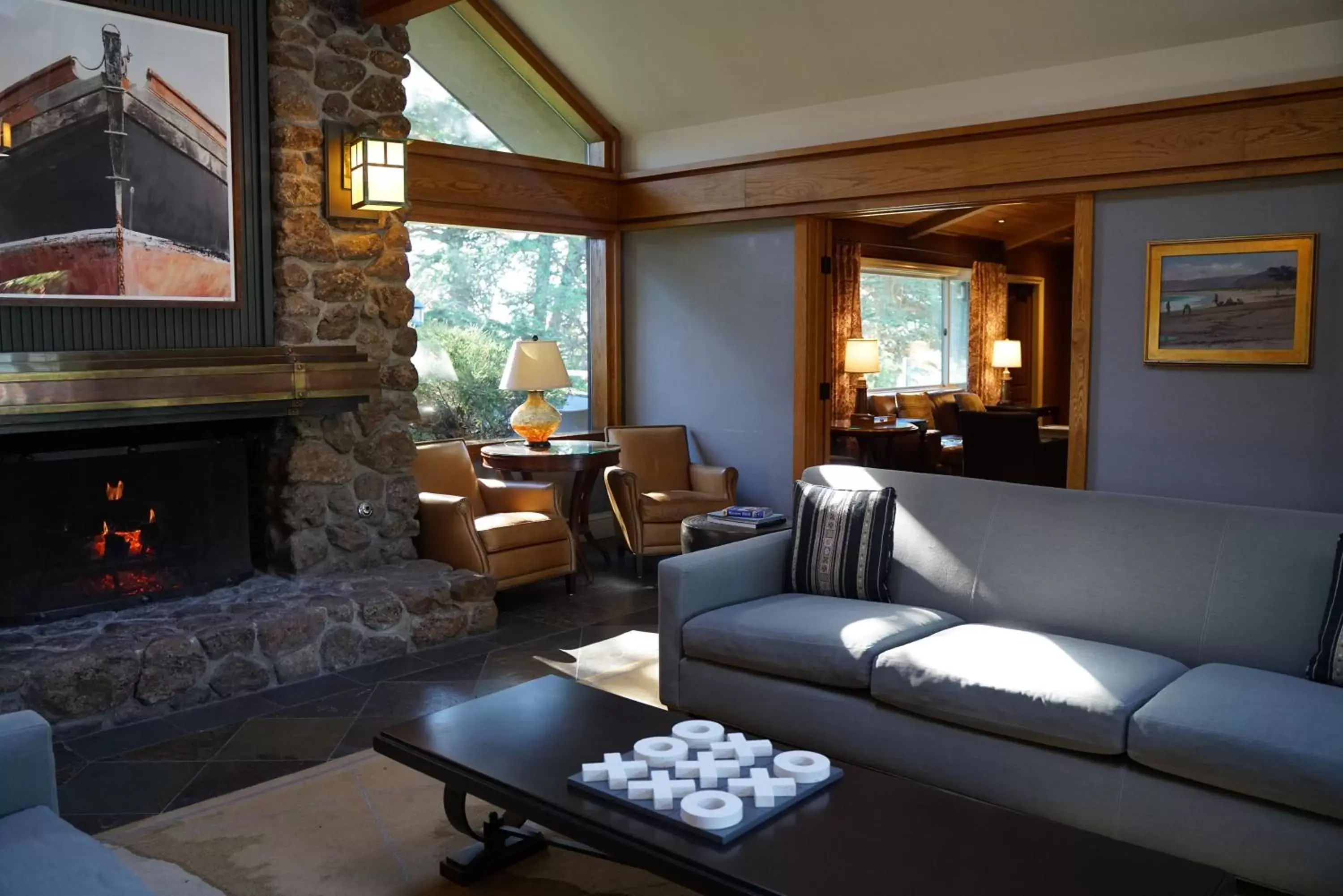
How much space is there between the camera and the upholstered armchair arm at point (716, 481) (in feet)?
21.8

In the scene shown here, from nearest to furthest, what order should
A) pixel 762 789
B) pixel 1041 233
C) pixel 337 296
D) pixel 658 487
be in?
pixel 762 789
pixel 337 296
pixel 658 487
pixel 1041 233

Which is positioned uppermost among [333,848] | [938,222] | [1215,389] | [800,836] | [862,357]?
[938,222]

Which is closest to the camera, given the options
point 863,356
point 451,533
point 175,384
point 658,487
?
point 175,384

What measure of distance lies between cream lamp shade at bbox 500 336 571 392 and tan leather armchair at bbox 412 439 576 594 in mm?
438

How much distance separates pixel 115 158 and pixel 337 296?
1.07m

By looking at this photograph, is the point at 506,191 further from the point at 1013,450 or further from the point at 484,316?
the point at 1013,450

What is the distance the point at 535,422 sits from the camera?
20.4 ft

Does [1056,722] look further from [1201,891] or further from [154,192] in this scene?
[154,192]

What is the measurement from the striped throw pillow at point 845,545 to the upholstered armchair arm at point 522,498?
6.92 ft

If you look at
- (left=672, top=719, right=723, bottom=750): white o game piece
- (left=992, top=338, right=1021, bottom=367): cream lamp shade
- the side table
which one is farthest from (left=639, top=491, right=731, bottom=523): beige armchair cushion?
(left=992, top=338, right=1021, bottom=367): cream lamp shade

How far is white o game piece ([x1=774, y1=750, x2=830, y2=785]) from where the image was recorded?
8.14 feet

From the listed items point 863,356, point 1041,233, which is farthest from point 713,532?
point 1041,233

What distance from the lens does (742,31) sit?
19.8 ft

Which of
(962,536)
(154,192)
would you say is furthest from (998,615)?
(154,192)
